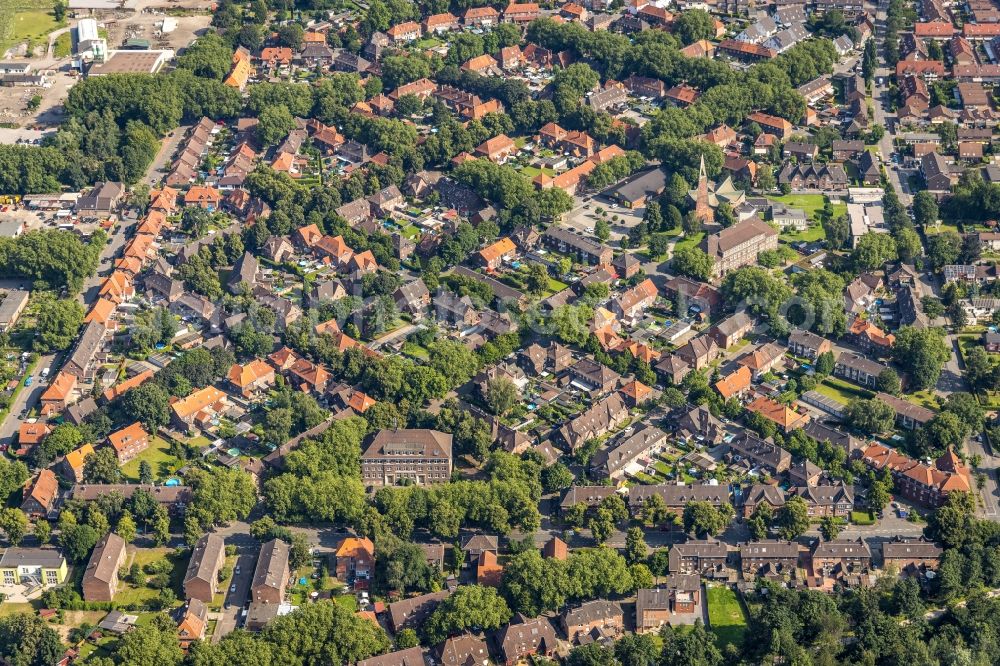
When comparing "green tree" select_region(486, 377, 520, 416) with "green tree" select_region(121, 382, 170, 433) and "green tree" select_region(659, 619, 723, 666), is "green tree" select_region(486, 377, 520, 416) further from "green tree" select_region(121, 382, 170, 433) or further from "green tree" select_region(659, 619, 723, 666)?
"green tree" select_region(659, 619, 723, 666)

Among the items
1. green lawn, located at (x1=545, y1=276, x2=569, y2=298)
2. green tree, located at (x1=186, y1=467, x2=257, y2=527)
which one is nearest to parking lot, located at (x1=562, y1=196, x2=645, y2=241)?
green lawn, located at (x1=545, y1=276, x2=569, y2=298)

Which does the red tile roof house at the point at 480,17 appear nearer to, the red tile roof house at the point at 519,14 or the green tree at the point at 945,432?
the red tile roof house at the point at 519,14

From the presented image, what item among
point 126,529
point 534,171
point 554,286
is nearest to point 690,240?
point 554,286

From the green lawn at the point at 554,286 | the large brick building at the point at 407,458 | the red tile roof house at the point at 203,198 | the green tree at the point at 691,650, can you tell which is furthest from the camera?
the red tile roof house at the point at 203,198

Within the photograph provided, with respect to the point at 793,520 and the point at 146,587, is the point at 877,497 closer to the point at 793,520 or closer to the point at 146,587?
the point at 793,520

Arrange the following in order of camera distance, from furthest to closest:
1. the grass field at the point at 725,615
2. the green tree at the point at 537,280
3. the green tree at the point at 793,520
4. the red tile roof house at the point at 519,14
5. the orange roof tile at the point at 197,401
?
the red tile roof house at the point at 519,14, the green tree at the point at 537,280, the orange roof tile at the point at 197,401, the green tree at the point at 793,520, the grass field at the point at 725,615

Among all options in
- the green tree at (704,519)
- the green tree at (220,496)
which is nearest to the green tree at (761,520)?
the green tree at (704,519)

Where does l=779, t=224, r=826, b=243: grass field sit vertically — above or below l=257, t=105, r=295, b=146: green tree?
below

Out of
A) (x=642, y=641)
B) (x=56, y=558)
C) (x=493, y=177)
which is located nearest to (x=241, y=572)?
(x=56, y=558)
